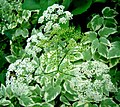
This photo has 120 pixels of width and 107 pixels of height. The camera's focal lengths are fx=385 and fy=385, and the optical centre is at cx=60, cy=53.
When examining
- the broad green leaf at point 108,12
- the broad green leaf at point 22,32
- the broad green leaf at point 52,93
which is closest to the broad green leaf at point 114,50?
the broad green leaf at point 108,12

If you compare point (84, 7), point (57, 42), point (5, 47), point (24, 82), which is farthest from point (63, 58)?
point (5, 47)

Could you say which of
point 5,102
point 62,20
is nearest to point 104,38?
point 62,20

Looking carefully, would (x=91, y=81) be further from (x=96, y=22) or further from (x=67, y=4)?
(x=67, y=4)

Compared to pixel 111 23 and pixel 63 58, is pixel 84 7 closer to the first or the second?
pixel 111 23

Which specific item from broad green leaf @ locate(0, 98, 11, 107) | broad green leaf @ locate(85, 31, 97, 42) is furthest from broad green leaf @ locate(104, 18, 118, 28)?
broad green leaf @ locate(0, 98, 11, 107)

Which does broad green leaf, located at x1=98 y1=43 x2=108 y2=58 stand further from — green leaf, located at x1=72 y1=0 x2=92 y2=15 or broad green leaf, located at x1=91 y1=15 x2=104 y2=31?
green leaf, located at x1=72 y1=0 x2=92 y2=15

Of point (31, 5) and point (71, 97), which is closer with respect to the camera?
point (71, 97)

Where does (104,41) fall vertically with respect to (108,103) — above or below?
above
